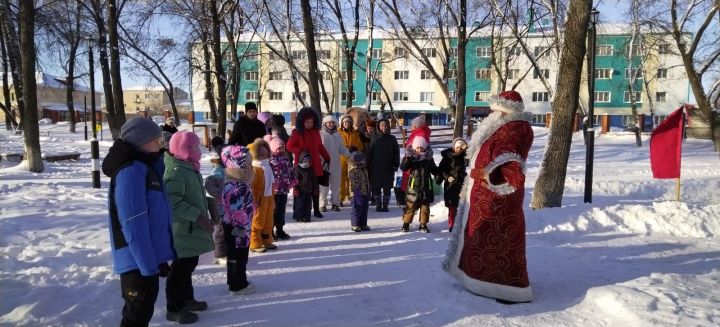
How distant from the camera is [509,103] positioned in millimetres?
4281

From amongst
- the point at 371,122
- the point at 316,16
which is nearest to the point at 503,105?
the point at 371,122

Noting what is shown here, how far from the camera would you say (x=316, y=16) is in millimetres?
18859

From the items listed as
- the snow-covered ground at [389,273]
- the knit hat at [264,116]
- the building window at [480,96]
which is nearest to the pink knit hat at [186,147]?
the snow-covered ground at [389,273]

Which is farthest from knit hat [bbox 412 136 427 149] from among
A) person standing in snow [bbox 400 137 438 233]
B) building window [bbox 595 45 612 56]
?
building window [bbox 595 45 612 56]

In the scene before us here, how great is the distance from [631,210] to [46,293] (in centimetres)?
737

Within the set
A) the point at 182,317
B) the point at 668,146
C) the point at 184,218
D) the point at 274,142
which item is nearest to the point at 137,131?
the point at 184,218

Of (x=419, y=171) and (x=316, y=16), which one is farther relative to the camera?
(x=316, y=16)

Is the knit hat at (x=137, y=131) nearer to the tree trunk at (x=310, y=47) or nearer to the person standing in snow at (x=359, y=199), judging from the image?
the person standing in snow at (x=359, y=199)

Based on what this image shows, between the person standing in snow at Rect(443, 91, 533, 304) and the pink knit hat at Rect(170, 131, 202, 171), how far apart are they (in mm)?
2297

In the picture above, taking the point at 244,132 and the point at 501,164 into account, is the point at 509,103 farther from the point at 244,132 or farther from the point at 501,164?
the point at 244,132

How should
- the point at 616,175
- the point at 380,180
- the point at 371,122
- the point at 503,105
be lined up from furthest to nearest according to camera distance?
the point at 616,175 → the point at 371,122 → the point at 380,180 → the point at 503,105

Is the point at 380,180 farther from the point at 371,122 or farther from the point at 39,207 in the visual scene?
the point at 39,207

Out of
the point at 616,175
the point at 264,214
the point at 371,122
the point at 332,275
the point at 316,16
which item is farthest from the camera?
the point at 316,16

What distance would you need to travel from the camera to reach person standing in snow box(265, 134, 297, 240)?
690cm
